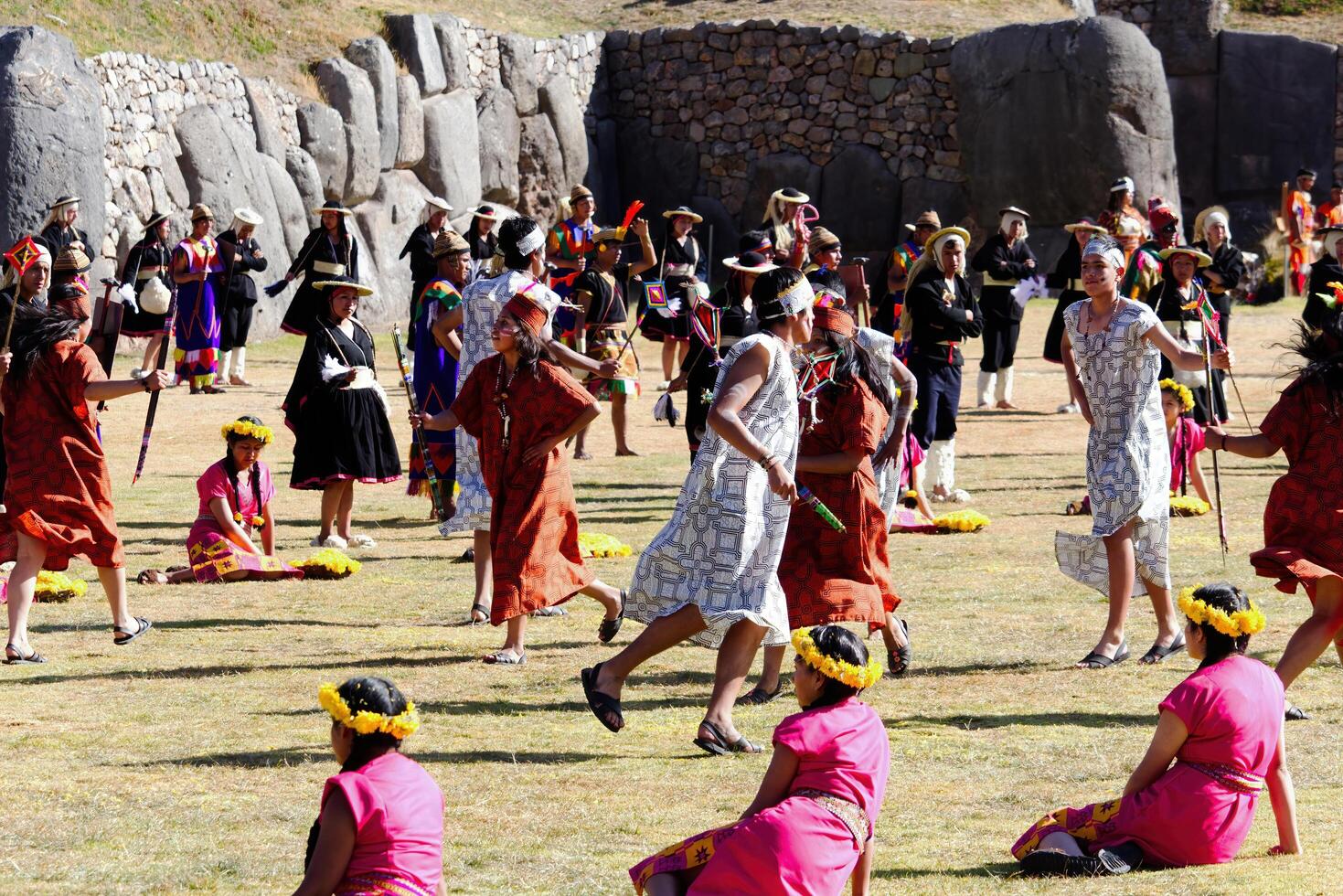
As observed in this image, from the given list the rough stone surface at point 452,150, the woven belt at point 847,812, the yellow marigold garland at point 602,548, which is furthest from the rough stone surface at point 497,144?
the woven belt at point 847,812

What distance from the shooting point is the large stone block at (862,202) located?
28.9 m

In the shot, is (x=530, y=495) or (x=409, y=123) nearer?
(x=530, y=495)

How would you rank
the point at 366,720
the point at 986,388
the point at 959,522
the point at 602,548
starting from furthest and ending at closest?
1. the point at 986,388
2. the point at 959,522
3. the point at 602,548
4. the point at 366,720

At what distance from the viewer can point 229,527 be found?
10109 mm

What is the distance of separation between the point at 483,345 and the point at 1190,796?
502 cm

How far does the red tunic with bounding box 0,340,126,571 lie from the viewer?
7.84 m

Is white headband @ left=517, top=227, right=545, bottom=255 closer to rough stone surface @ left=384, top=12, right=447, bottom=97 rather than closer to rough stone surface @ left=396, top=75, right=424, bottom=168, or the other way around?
rough stone surface @ left=396, top=75, right=424, bottom=168

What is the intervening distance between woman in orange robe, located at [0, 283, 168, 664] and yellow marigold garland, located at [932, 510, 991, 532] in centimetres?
553

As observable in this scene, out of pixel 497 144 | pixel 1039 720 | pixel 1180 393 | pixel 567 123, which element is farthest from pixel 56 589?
pixel 567 123

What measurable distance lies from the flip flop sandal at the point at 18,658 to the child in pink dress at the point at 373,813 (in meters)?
4.07

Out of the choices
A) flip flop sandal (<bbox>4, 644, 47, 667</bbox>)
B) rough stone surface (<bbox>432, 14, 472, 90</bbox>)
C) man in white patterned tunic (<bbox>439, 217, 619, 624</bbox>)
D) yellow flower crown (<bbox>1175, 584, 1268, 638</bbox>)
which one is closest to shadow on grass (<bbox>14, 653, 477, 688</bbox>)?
flip flop sandal (<bbox>4, 644, 47, 667</bbox>)

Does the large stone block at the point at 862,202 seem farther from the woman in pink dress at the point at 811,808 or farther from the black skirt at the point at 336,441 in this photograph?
the woman in pink dress at the point at 811,808

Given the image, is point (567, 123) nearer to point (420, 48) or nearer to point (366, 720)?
point (420, 48)

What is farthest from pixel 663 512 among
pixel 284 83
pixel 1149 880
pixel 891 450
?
pixel 284 83
